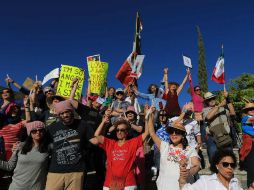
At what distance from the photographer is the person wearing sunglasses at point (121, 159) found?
4.15m

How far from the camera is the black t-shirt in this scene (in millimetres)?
4355

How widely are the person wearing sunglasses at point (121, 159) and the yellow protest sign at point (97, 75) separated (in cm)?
332

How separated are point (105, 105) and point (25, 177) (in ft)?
9.39

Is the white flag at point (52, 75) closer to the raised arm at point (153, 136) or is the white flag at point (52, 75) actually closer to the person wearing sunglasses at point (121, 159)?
the person wearing sunglasses at point (121, 159)

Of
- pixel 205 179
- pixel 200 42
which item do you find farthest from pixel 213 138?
pixel 200 42

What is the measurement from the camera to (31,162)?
436 cm

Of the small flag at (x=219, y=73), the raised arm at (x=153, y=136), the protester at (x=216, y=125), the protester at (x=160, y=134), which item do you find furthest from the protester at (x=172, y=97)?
the raised arm at (x=153, y=136)

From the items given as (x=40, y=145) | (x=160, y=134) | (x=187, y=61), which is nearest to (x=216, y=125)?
(x=160, y=134)

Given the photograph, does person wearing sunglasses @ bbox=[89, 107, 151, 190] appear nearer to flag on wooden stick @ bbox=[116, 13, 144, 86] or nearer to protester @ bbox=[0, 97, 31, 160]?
protester @ bbox=[0, 97, 31, 160]

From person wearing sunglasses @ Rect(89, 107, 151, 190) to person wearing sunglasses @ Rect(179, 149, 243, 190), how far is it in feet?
3.34

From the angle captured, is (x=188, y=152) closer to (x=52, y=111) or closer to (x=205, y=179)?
(x=205, y=179)

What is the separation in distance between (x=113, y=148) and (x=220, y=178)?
1.53m

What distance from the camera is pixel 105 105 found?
6.85 meters

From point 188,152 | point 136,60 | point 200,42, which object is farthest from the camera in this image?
point 200,42
